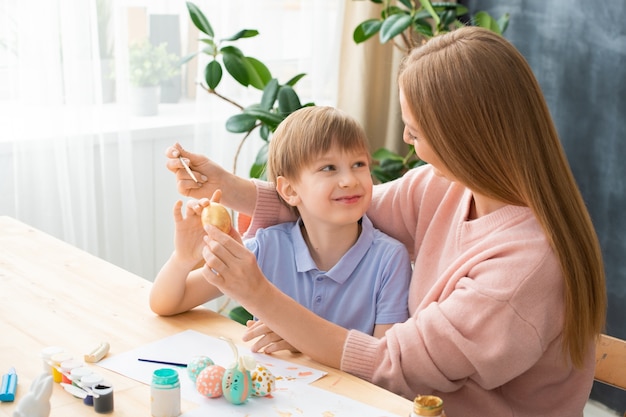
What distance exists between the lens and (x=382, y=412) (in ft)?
4.39

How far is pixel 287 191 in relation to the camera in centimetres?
183

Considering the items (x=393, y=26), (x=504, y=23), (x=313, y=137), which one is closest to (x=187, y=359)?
(x=313, y=137)

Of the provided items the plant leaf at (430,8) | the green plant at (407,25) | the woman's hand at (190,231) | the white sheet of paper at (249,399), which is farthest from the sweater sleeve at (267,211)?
the plant leaf at (430,8)

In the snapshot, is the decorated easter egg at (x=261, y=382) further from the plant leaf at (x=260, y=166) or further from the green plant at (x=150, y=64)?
the green plant at (x=150, y=64)

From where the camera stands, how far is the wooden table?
54.4 inches

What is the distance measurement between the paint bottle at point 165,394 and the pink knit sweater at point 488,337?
33 cm

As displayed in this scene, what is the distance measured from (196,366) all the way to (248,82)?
4.87 feet

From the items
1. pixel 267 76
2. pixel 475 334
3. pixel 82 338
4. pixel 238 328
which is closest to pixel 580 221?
pixel 475 334

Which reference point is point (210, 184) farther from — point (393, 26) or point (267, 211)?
point (393, 26)

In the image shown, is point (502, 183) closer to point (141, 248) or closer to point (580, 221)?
point (580, 221)

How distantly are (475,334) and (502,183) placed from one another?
27cm

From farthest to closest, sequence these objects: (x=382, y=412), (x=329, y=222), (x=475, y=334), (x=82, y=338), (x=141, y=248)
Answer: (x=141, y=248) → (x=329, y=222) → (x=82, y=338) → (x=475, y=334) → (x=382, y=412)

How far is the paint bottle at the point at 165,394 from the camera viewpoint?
129 cm

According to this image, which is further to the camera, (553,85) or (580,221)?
(553,85)
